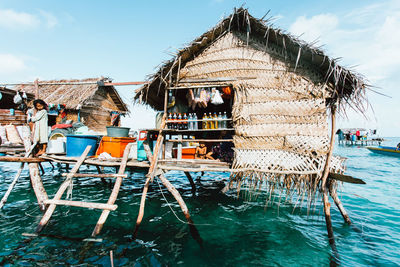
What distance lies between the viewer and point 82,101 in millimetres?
14648

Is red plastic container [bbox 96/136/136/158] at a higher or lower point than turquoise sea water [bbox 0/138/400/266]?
higher

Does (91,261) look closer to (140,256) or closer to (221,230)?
(140,256)

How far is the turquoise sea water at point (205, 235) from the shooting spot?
449 cm

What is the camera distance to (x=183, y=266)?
423cm

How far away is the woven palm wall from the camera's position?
5258 millimetres

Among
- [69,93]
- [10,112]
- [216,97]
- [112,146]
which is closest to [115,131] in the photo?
[112,146]

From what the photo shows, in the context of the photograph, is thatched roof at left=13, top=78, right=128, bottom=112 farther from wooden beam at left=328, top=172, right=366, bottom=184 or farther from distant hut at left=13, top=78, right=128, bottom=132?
wooden beam at left=328, top=172, right=366, bottom=184

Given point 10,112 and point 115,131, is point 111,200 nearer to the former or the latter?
point 115,131

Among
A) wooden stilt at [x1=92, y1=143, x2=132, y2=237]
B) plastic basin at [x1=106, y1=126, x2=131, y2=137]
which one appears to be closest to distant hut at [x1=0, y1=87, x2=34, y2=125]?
plastic basin at [x1=106, y1=126, x2=131, y2=137]

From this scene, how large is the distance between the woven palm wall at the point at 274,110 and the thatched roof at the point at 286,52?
216 millimetres

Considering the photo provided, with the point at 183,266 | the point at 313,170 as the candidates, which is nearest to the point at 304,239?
the point at 313,170

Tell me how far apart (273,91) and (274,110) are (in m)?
0.64

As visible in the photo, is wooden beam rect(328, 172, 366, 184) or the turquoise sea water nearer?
wooden beam rect(328, 172, 366, 184)

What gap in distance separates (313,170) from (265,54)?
3.94m
